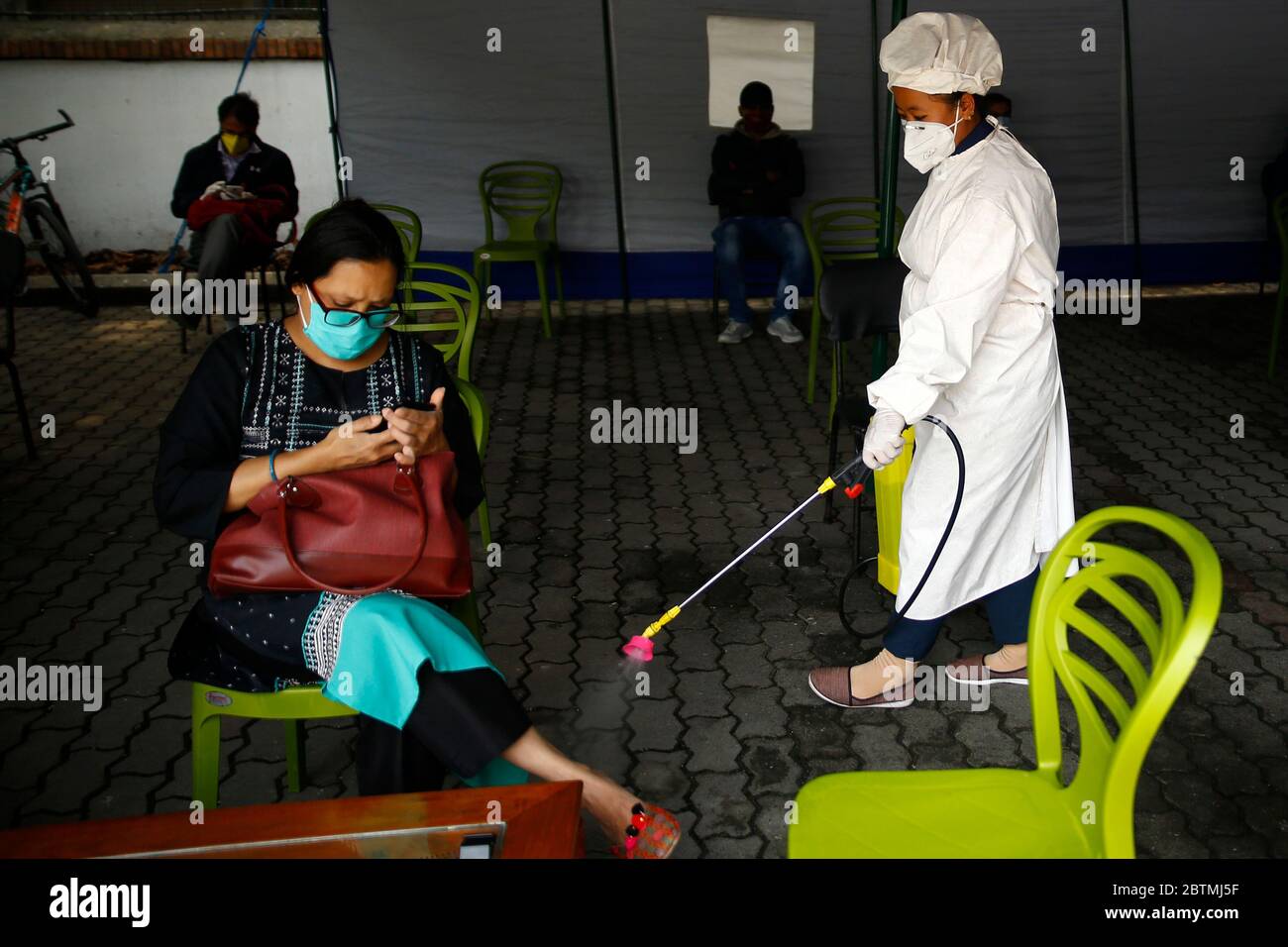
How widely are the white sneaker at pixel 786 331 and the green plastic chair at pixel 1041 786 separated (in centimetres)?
597

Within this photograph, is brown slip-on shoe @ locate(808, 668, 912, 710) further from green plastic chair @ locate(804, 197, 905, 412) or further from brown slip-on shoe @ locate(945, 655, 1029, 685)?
green plastic chair @ locate(804, 197, 905, 412)

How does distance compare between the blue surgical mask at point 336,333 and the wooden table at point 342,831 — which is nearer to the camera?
the wooden table at point 342,831

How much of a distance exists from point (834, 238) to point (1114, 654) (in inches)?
268

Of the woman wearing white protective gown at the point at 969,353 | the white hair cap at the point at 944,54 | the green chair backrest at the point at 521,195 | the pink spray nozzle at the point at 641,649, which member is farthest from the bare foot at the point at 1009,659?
the green chair backrest at the point at 521,195

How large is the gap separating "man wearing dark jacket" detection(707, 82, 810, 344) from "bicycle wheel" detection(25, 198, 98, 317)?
4.70m

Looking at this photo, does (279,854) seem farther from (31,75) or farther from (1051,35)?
(31,75)

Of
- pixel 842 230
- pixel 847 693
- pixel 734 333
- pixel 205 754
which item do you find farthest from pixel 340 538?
pixel 734 333

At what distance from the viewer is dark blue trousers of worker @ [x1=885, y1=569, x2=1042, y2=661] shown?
11.0 feet

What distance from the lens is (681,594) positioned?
4.21 m

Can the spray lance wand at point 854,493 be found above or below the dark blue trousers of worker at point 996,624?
above

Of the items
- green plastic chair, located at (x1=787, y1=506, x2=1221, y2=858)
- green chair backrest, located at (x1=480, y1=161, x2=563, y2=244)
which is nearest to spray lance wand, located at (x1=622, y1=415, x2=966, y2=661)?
green plastic chair, located at (x1=787, y1=506, x2=1221, y2=858)

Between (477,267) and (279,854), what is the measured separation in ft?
23.2

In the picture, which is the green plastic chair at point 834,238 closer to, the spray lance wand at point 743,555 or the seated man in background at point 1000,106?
the seated man in background at point 1000,106

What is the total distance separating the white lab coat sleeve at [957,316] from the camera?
9.17 ft
